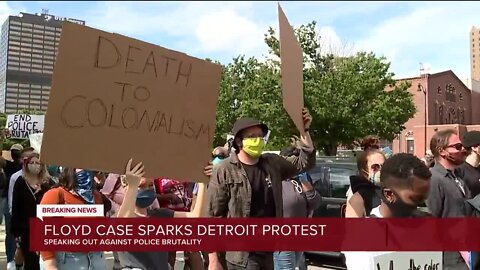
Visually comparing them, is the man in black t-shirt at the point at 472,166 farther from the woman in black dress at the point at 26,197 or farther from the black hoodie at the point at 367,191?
the woman in black dress at the point at 26,197

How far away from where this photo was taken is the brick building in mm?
63750

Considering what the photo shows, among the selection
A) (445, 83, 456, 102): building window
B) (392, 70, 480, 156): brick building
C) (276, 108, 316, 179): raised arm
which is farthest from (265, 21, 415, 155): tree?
(445, 83, 456, 102): building window

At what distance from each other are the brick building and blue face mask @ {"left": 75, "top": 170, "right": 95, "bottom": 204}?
56.1 m

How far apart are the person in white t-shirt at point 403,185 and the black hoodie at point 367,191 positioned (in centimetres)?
43

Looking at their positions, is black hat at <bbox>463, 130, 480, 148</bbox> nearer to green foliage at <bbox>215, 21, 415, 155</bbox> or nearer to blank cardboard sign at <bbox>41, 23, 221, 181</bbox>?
blank cardboard sign at <bbox>41, 23, 221, 181</bbox>

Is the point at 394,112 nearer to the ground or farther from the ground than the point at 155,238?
farther from the ground

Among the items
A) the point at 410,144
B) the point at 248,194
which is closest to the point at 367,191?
Answer: the point at 248,194

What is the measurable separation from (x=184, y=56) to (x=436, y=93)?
2789 inches

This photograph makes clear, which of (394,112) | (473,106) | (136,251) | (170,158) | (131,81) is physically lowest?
(136,251)

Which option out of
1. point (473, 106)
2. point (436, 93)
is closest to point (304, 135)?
point (436, 93)

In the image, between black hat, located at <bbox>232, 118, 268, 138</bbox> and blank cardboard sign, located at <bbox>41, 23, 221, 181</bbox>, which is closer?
blank cardboard sign, located at <bbox>41, 23, 221, 181</bbox>

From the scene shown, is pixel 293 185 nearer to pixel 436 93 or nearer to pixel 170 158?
pixel 170 158

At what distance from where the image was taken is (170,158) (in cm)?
317

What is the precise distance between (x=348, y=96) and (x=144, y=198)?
1227 inches
